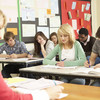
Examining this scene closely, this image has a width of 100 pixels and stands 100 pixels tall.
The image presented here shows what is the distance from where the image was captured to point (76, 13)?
245 inches

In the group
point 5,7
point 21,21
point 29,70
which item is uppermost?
point 5,7

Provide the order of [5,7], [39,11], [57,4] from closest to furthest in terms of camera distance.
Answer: [5,7] < [39,11] < [57,4]

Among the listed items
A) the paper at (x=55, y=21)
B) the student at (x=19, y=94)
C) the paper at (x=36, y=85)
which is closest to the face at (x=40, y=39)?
the paper at (x=55, y=21)

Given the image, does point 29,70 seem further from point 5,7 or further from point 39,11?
point 39,11

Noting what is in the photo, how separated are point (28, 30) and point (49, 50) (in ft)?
3.20

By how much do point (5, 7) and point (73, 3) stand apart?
2.34m

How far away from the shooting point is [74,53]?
2.99 m

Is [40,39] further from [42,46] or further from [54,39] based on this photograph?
[54,39]

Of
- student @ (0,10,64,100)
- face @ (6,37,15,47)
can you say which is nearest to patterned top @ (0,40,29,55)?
face @ (6,37,15,47)

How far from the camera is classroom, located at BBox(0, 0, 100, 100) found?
133cm

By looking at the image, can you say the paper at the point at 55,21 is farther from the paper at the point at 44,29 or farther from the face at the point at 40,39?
the face at the point at 40,39

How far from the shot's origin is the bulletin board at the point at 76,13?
5.90m

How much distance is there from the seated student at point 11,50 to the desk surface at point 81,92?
275 centimetres

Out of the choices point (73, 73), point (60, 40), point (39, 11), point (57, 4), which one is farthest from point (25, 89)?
point (57, 4)
